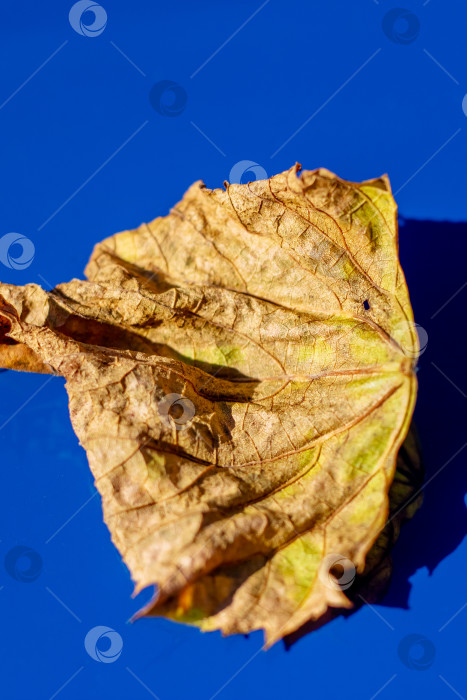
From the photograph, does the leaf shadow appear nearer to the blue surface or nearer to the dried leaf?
the blue surface

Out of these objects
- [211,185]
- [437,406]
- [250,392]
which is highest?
[211,185]

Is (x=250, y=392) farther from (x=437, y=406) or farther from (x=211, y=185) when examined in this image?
(x=211, y=185)

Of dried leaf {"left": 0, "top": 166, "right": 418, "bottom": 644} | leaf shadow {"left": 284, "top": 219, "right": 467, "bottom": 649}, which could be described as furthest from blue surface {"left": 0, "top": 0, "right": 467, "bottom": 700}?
dried leaf {"left": 0, "top": 166, "right": 418, "bottom": 644}

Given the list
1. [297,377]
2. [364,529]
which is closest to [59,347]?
[297,377]

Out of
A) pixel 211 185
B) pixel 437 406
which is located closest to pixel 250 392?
pixel 437 406

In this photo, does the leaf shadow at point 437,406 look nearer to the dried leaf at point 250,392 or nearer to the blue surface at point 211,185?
the blue surface at point 211,185

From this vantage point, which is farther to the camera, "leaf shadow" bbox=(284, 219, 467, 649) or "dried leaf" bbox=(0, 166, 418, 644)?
"leaf shadow" bbox=(284, 219, 467, 649)

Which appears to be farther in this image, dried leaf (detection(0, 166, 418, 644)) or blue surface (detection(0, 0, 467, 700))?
blue surface (detection(0, 0, 467, 700))
